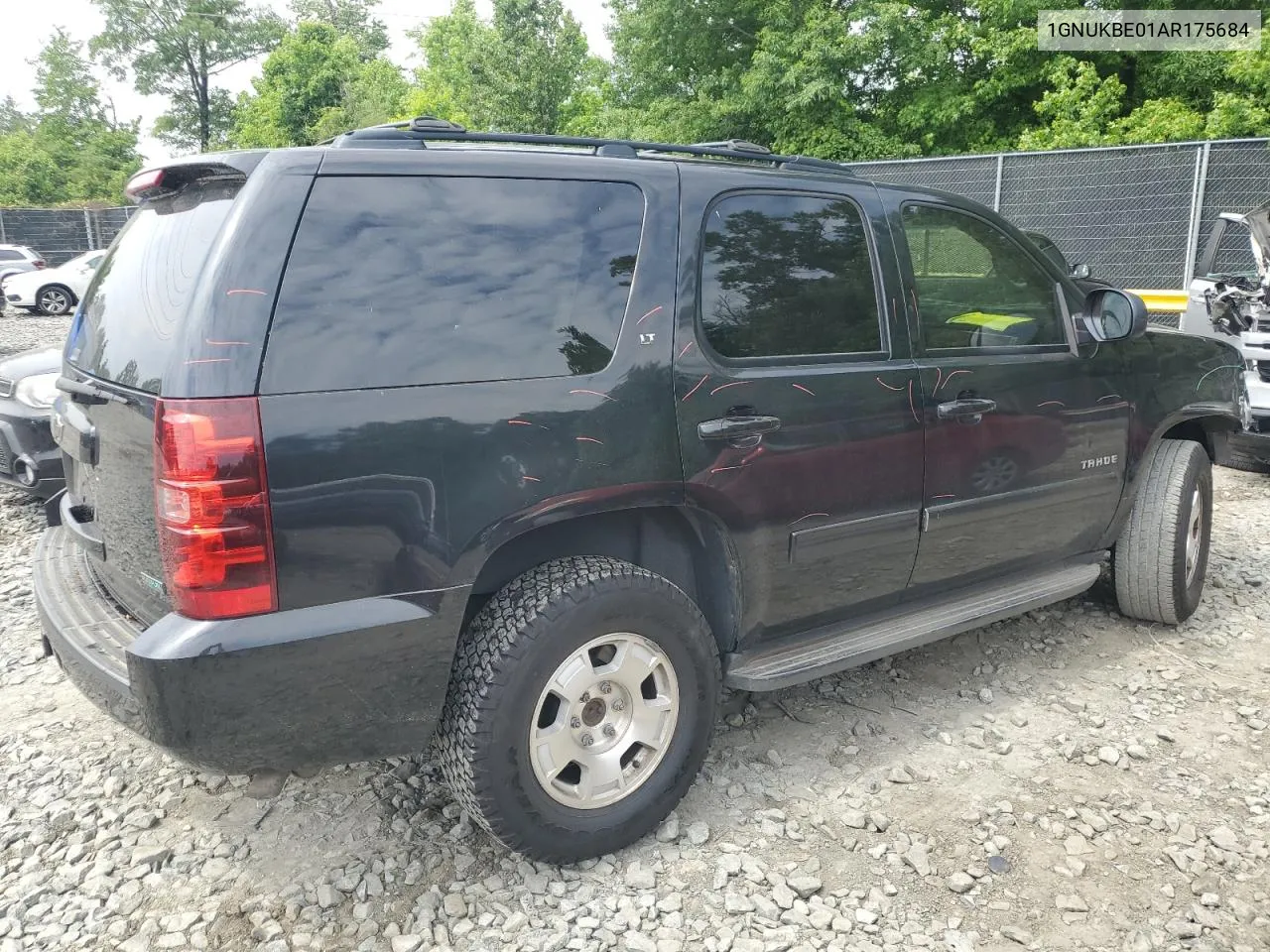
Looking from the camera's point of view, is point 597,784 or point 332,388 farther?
point 597,784

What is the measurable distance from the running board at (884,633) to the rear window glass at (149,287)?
1.82 meters

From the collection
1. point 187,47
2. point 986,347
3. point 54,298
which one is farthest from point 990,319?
point 187,47

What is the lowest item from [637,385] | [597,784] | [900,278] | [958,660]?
[958,660]

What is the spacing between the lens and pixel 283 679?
217 centimetres

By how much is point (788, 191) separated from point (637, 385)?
3.09 ft

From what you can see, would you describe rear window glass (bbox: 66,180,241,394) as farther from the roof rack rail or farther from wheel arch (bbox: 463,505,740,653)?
wheel arch (bbox: 463,505,740,653)

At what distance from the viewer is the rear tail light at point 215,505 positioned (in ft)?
6.81

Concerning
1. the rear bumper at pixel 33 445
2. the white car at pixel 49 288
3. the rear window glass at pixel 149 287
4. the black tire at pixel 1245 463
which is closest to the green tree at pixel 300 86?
the white car at pixel 49 288

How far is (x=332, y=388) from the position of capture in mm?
2180

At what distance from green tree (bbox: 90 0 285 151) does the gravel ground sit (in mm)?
60779

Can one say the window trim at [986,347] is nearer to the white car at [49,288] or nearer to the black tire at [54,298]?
the white car at [49,288]

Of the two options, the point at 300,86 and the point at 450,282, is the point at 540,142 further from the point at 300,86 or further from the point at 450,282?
the point at 300,86

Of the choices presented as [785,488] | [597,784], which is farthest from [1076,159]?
[597,784]

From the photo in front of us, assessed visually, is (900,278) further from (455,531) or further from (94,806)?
(94,806)
